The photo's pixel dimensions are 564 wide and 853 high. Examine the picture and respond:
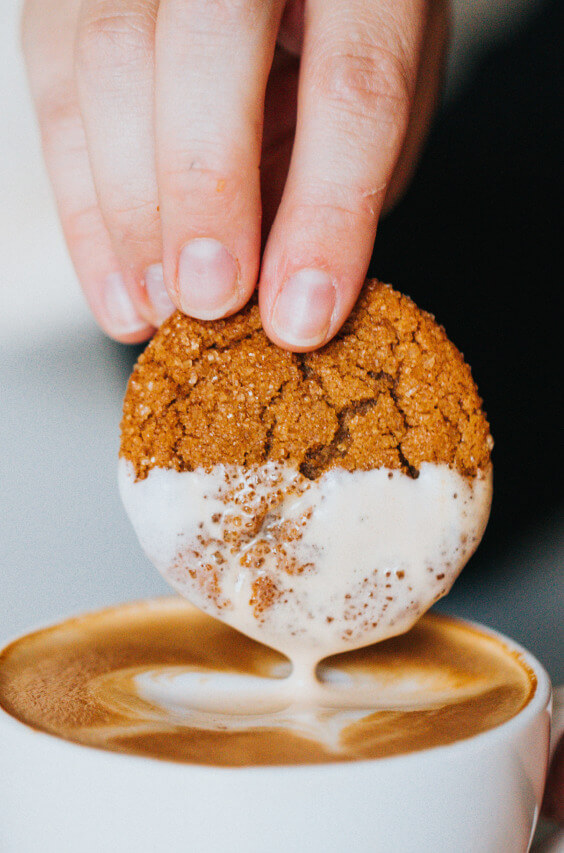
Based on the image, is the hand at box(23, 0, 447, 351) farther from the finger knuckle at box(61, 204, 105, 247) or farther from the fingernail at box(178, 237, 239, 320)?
the finger knuckle at box(61, 204, 105, 247)

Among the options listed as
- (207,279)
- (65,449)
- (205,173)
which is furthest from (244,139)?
(65,449)

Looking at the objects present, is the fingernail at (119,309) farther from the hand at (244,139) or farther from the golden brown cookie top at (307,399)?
the golden brown cookie top at (307,399)

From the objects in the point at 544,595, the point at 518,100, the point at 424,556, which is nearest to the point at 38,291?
the point at 518,100

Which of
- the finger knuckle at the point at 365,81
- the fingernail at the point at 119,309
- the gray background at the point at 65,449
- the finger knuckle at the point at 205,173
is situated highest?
the finger knuckle at the point at 365,81

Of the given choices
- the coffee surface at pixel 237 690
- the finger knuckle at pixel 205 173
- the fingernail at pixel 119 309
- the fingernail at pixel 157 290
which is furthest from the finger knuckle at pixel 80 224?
the coffee surface at pixel 237 690

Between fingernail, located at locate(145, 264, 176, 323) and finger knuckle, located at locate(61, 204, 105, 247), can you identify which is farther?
finger knuckle, located at locate(61, 204, 105, 247)

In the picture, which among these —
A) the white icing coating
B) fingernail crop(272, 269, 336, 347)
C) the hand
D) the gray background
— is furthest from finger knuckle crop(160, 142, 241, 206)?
the gray background

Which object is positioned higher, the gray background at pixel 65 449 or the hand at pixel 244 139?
the hand at pixel 244 139
